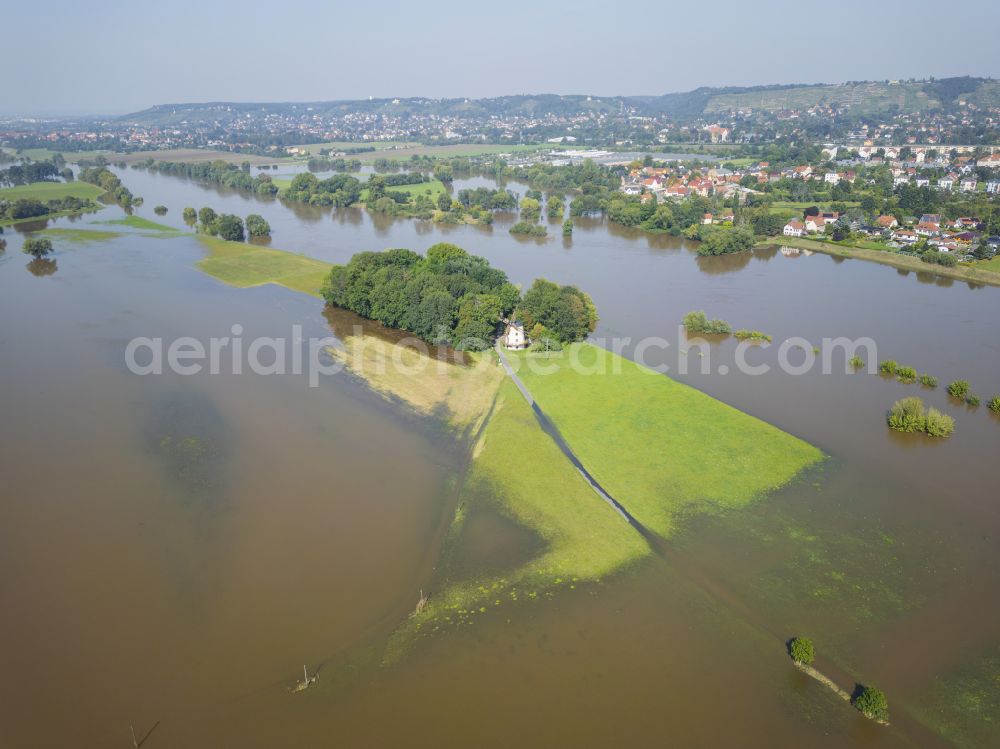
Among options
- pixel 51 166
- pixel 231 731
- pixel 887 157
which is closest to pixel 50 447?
pixel 231 731

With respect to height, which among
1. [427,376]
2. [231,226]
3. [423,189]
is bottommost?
[427,376]

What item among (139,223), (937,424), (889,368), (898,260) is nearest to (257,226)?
(139,223)

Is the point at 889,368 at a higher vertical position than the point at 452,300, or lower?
lower

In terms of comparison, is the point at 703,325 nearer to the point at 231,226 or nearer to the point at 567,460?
the point at 567,460

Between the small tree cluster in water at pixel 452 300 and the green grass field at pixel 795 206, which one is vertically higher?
the green grass field at pixel 795 206

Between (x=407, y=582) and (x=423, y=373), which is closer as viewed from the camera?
(x=407, y=582)

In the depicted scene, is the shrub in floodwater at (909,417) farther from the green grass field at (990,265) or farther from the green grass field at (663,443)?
the green grass field at (990,265)

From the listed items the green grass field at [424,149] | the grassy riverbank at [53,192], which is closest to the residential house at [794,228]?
the grassy riverbank at [53,192]

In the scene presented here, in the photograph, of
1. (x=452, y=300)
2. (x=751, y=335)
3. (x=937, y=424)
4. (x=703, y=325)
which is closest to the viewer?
(x=937, y=424)
